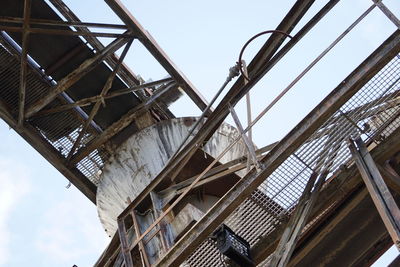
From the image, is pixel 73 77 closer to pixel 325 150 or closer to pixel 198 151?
pixel 198 151

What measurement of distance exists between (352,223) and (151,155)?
4790mm

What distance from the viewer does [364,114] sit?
9.47 meters

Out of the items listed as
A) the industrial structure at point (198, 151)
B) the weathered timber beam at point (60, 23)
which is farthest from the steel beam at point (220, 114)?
the weathered timber beam at point (60, 23)

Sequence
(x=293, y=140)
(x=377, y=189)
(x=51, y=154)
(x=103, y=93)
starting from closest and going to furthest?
(x=377, y=189) → (x=293, y=140) → (x=103, y=93) → (x=51, y=154)

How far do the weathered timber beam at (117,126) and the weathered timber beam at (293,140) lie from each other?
5996 millimetres

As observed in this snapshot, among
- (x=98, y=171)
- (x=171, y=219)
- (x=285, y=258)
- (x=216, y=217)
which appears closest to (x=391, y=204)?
(x=285, y=258)

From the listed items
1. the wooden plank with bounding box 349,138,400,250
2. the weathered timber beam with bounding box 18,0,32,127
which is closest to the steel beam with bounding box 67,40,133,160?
the weathered timber beam with bounding box 18,0,32,127

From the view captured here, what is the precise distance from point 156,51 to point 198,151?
290 cm

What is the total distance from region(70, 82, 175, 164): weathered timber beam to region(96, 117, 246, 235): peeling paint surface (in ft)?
3.50

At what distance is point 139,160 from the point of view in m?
14.1

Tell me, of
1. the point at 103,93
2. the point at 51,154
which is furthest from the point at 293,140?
the point at 51,154

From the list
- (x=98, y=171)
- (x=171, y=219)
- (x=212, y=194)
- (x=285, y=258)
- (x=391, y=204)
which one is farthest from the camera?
(x=98, y=171)

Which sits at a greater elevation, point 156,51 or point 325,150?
point 156,51

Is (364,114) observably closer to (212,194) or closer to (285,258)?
(285,258)
